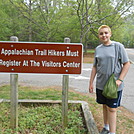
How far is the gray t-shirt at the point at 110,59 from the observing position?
2.03 m

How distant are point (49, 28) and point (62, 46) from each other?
12440mm

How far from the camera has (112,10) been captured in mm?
14594

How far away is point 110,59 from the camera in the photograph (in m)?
2.05

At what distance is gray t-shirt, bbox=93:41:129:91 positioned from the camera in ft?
6.67

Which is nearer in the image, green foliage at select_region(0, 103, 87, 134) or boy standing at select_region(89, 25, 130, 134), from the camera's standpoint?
boy standing at select_region(89, 25, 130, 134)

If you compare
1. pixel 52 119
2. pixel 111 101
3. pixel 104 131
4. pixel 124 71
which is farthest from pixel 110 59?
pixel 52 119

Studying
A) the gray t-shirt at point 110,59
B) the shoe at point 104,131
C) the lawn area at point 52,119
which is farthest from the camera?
the lawn area at point 52,119

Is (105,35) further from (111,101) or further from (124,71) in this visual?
(111,101)

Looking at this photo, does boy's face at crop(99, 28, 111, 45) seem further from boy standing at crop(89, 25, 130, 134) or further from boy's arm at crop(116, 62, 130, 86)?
boy's arm at crop(116, 62, 130, 86)

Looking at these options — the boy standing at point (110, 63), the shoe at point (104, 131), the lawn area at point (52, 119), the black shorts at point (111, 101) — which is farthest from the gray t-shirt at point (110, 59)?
the lawn area at point (52, 119)

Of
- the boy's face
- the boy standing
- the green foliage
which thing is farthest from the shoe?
the boy's face

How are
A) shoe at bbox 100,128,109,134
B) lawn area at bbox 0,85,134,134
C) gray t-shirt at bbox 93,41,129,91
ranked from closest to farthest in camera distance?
gray t-shirt at bbox 93,41,129,91 < shoe at bbox 100,128,109,134 < lawn area at bbox 0,85,134,134

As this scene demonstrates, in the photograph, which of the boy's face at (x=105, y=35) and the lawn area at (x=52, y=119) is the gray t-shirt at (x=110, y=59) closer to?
the boy's face at (x=105, y=35)

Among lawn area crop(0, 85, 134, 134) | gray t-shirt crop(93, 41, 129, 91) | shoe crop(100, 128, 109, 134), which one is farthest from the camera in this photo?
lawn area crop(0, 85, 134, 134)
